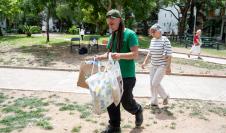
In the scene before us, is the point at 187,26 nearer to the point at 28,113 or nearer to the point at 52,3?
the point at 52,3

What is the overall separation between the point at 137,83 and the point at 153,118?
3554 mm

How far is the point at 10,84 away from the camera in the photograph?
9398mm

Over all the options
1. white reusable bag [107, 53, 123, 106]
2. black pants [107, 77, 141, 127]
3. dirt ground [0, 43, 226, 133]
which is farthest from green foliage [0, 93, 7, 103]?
white reusable bag [107, 53, 123, 106]

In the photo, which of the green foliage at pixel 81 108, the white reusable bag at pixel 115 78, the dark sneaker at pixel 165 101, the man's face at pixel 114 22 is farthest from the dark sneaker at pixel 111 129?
the dark sneaker at pixel 165 101

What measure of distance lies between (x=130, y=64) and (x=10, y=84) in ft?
16.8

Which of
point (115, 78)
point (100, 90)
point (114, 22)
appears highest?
point (114, 22)

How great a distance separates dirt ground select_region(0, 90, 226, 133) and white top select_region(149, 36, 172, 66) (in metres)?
0.96

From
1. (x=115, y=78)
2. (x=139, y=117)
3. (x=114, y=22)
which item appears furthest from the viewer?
(x=139, y=117)

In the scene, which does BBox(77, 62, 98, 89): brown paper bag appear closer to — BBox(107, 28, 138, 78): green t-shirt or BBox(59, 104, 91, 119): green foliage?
BBox(107, 28, 138, 78): green t-shirt

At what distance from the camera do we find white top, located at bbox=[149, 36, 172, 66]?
265 inches

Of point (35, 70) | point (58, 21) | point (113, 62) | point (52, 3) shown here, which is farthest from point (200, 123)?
point (58, 21)

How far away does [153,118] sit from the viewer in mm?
6492

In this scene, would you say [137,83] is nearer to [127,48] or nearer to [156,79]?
[156,79]

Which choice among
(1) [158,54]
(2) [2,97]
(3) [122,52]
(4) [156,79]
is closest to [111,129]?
(3) [122,52]
